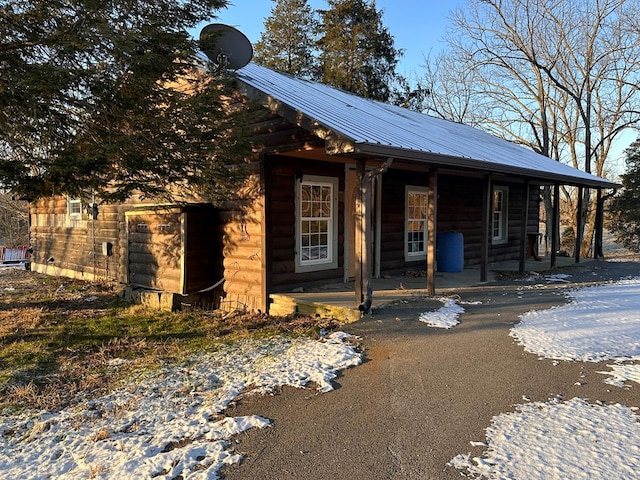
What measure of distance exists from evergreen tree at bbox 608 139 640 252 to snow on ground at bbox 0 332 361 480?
20.7 metres

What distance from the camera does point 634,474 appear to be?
271cm

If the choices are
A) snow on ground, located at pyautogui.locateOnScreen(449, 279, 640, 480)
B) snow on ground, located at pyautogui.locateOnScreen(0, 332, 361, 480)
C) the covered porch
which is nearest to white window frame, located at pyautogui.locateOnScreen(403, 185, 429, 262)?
the covered porch

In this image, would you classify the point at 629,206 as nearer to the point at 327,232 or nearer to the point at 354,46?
the point at 354,46

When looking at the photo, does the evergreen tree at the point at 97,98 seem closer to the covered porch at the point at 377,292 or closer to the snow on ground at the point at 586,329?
the covered porch at the point at 377,292

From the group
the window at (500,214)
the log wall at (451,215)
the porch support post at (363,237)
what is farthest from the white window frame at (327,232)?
the window at (500,214)

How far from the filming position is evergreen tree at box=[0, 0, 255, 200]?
491 centimetres

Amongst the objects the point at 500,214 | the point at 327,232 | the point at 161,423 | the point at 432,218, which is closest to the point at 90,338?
the point at 161,423

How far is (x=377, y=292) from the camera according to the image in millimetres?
8242

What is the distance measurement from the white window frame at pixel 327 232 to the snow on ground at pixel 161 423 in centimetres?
323

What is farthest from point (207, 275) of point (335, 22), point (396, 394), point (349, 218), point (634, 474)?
point (335, 22)

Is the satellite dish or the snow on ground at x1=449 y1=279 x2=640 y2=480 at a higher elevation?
the satellite dish

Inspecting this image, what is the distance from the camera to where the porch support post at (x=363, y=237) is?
6.52 metres

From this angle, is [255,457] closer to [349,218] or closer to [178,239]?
[178,239]

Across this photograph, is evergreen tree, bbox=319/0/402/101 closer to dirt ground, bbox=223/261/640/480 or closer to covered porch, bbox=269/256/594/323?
covered porch, bbox=269/256/594/323
